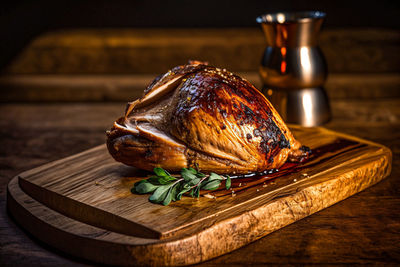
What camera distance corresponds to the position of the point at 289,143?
74.2 inches

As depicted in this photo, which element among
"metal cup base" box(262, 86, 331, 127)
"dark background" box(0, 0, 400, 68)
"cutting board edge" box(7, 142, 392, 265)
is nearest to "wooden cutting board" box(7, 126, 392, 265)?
"cutting board edge" box(7, 142, 392, 265)

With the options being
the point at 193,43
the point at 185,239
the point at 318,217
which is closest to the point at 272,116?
the point at 318,217

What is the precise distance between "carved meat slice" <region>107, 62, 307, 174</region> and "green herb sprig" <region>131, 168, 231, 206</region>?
66 millimetres

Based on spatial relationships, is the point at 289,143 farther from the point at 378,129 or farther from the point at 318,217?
the point at 378,129

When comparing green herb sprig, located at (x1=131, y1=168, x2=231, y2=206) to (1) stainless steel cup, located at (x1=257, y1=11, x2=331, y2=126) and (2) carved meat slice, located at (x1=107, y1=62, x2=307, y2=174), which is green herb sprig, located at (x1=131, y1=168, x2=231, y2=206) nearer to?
(2) carved meat slice, located at (x1=107, y1=62, x2=307, y2=174)

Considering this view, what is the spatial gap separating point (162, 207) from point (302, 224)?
46 cm

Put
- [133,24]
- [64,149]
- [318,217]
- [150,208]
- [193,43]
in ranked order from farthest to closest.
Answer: [133,24]
[193,43]
[64,149]
[318,217]
[150,208]

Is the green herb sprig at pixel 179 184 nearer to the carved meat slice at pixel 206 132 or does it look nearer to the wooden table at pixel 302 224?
the carved meat slice at pixel 206 132

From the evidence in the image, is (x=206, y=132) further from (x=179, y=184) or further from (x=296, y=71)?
(x=296, y=71)

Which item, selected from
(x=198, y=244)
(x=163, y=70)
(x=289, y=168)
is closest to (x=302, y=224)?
(x=289, y=168)

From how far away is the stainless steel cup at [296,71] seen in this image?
254 centimetres

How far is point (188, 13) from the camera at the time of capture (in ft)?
15.1

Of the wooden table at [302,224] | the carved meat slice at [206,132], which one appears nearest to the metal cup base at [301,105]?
the wooden table at [302,224]

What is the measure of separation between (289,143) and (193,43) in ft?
7.16
